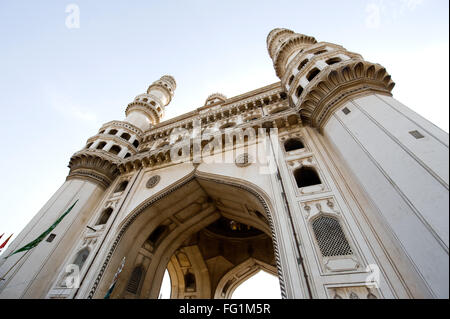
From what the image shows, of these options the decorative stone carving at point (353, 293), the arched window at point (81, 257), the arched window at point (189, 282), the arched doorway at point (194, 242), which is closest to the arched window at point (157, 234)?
the arched doorway at point (194, 242)

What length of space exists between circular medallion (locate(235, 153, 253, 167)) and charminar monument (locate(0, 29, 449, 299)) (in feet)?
0.16

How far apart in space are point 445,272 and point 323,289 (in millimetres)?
1979

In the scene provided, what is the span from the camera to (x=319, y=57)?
30.4 ft

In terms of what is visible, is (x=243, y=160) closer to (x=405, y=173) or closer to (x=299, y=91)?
(x=299, y=91)

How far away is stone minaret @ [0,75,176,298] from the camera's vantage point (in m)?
7.34

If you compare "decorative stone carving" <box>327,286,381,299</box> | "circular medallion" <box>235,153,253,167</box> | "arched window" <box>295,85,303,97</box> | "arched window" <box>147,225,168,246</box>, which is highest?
"arched window" <box>295,85,303,97</box>

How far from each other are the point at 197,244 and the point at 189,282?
2.57 metres

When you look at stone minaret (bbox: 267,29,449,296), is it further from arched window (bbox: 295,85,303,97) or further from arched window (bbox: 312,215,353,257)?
arched window (bbox: 312,215,353,257)

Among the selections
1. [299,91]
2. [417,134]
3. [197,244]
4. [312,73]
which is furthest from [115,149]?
[417,134]

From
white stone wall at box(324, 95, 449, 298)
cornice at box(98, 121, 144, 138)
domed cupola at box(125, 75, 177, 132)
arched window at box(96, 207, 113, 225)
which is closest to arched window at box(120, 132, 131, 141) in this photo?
cornice at box(98, 121, 144, 138)

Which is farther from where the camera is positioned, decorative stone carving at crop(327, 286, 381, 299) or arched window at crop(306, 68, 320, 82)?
arched window at crop(306, 68, 320, 82)

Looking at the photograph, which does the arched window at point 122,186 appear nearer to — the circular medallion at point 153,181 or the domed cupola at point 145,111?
the circular medallion at point 153,181

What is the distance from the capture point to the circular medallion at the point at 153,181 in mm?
9708

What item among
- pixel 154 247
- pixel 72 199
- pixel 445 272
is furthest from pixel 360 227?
pixel 72 199
